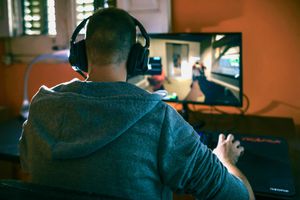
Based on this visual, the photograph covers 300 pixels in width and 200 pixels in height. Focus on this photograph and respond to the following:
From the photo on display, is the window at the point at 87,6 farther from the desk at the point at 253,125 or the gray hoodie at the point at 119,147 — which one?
the gray hoodie at the point at 119,147

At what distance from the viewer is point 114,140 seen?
0.79 metres

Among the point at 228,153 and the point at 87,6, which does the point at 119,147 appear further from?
the point at 87,6

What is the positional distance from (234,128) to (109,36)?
902mm

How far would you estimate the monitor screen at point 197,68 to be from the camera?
1.55 meters

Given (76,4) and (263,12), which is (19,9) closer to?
(76,4)

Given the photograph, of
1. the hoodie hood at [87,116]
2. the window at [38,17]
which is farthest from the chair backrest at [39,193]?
the window at [38,17]

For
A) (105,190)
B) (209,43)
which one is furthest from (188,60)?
(105,190)

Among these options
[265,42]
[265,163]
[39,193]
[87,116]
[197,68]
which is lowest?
[265,163]

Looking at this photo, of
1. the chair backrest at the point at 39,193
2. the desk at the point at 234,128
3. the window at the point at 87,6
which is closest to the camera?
the chair backrest at the point at 39,193

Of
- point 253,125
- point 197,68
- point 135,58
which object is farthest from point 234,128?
point 135,58

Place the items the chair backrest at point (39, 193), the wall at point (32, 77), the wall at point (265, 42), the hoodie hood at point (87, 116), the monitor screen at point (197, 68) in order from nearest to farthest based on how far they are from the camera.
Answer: the chair backrest at point (39, 193), the hoodie hood at point (87, 116), the monitor screen at point (197, 68), the wall at point (265, 42), the wall at point (32, 77)

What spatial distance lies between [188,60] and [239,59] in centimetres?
24

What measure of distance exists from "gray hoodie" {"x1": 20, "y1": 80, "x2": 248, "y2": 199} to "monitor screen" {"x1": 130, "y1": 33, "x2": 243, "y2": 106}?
0.76 meters

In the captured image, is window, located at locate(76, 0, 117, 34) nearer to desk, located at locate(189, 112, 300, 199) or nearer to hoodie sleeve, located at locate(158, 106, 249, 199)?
desk, located at locate(189, 112, 300, 199)
